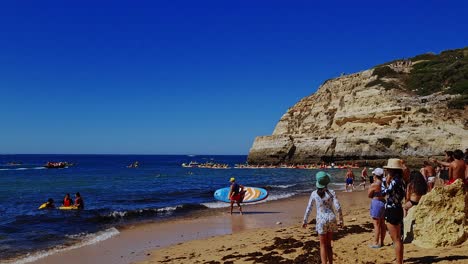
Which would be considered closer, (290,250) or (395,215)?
(395,215)

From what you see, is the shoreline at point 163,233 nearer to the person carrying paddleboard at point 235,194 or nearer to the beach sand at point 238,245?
the beach sand at point 238,245

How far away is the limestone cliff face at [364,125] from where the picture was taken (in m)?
44.1

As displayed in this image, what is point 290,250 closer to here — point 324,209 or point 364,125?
point 324,209

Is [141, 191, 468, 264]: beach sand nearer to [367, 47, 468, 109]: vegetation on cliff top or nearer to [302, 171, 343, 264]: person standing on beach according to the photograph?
[302, 171, 343, 264]: person standing on beach

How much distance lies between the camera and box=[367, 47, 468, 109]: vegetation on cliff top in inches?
1997

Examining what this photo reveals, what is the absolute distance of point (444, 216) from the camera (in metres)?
6.96

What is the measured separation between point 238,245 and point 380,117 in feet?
144

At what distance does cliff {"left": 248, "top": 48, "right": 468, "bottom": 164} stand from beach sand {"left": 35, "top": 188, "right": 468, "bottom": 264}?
112 feet

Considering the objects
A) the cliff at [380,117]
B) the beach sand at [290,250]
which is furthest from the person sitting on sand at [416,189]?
the cliff at [380,117]

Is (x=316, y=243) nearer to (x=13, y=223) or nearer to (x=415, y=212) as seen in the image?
(x=415, y=212)

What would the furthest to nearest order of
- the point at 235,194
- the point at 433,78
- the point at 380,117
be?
the point at 433,78
the point at 380,117
the point at 235,194

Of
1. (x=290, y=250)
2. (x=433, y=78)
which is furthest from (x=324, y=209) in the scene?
(x=433, y=78)

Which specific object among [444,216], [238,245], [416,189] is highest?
[416,189]

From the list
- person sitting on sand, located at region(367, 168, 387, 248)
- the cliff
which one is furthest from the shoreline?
the cliff
